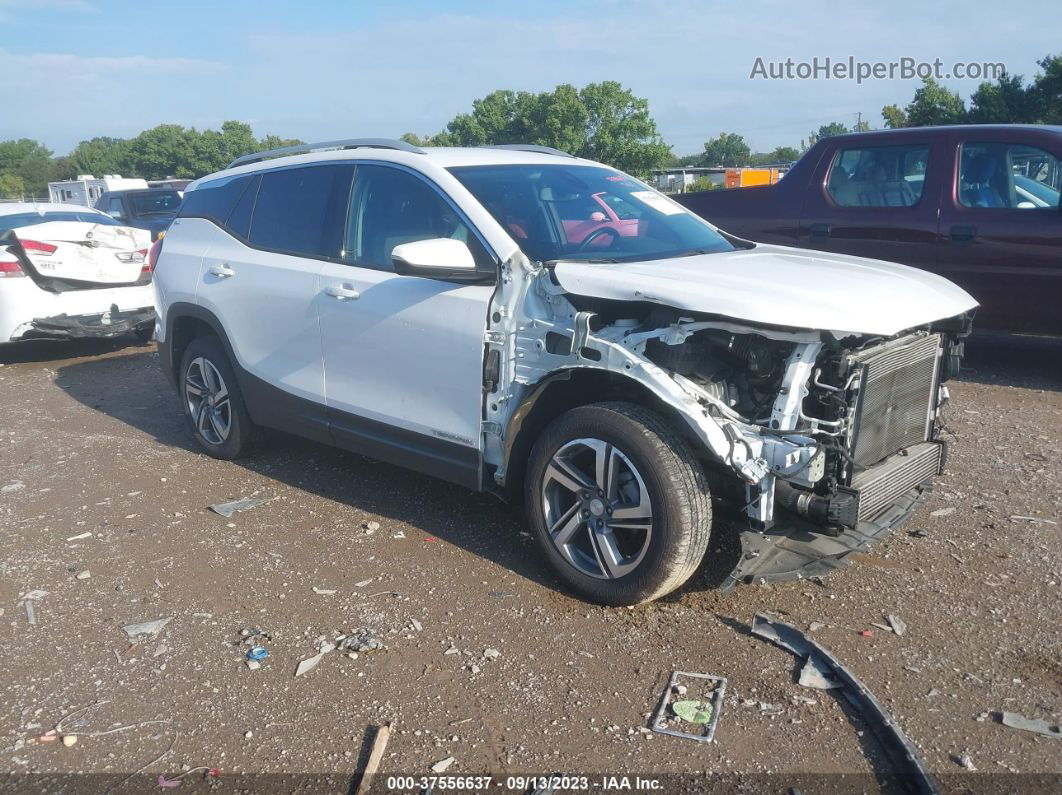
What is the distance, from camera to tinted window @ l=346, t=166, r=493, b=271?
447 cm

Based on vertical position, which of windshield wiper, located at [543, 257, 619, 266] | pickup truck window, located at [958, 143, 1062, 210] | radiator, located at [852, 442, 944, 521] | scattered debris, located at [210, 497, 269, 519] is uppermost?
pickup truck window, located at [958, 143, 1062, 210]

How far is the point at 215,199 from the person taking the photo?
595 cm

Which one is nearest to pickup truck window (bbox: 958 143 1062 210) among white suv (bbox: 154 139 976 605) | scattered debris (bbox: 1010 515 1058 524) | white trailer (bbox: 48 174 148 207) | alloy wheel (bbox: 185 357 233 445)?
scattered debris (bbox: 1010 515 1058 524)

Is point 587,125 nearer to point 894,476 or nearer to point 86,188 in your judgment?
point 86,188

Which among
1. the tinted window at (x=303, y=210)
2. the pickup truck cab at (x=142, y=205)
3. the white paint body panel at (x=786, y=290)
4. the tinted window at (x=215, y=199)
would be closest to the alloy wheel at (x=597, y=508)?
the white paint body panel at (x=786, y=290)

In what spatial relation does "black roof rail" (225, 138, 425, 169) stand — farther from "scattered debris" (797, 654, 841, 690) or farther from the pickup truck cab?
the pickup truck cab

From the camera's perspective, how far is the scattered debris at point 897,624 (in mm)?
3682

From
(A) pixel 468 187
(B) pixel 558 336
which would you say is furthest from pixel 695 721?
(A) pixel 468 187

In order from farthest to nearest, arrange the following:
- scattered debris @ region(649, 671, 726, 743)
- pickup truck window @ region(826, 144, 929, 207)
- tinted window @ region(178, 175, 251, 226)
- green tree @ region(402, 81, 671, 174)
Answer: green tree @ region(402, 81, 671, 174), pickup truck window @ region(826, 144, 929, 207), tinted window @ region(178, 175, 251, 226), scattered debris @ region(649, 671, 726, 743)

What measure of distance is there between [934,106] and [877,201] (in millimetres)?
31934

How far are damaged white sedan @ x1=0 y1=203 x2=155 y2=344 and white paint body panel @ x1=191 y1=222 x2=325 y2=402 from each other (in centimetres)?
415

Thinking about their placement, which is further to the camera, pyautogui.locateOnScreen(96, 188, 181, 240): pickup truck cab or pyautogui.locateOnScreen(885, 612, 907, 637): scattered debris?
pyautogui.locateOnScreen(96, 188, 181, 240): pickup truck cab

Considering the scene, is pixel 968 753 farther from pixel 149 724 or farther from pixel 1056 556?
pixel 149 724

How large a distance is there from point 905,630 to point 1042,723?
672 millimetres
